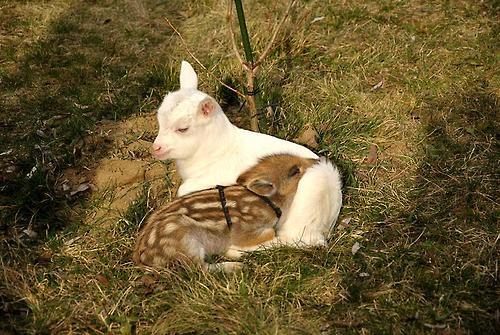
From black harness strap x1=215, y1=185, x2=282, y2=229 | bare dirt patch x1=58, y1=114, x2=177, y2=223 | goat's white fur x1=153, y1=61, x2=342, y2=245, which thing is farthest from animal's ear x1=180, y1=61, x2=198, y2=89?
black harness strap x1=215, y1=185, x2=282, y2=229

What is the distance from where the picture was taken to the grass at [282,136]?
3803 millimetres

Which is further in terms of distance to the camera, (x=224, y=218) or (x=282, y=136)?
(x=282, y=136)

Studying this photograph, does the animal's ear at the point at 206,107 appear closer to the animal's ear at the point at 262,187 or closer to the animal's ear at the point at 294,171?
the animal's ear at the point at 262,187

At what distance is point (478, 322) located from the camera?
3656 millimetres

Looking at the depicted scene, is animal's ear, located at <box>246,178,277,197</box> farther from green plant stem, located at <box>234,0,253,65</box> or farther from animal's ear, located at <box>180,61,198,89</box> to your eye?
green plant stem, located at <box>234,0,253,65</box>

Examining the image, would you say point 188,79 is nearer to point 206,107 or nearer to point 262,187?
point 206,107

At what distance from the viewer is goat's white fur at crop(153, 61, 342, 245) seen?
4344mm

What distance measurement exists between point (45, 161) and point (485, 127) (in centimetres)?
389

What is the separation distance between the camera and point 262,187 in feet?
14.1

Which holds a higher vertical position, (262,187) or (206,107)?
(206,107)

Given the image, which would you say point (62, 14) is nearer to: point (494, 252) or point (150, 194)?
point (150, 194)

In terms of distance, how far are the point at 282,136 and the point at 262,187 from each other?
1.31 metres

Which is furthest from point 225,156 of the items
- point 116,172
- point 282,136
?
point 116,172

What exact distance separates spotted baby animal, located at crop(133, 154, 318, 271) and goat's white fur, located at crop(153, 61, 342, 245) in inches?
3.5
